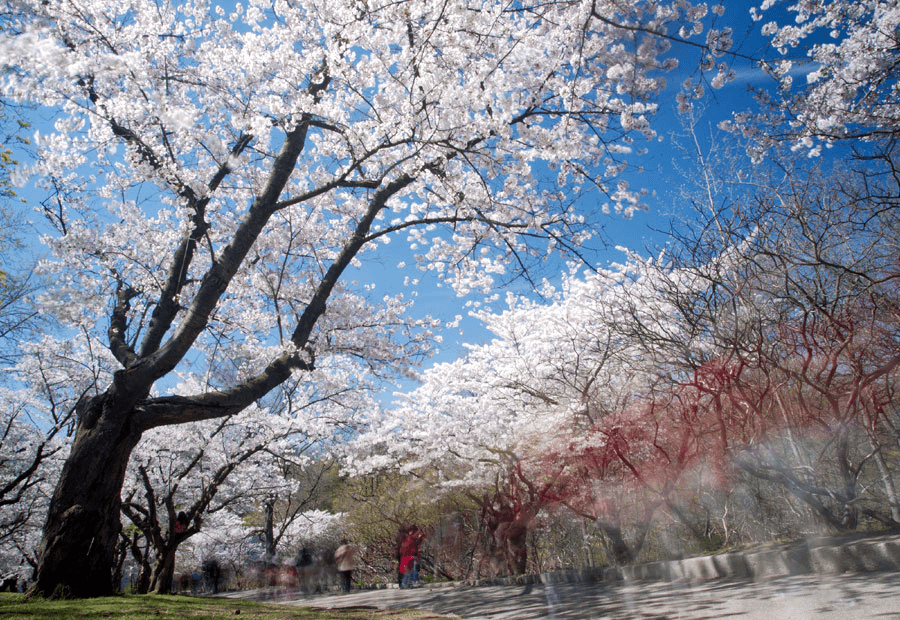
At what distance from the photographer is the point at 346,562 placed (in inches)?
572

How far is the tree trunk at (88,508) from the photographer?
197 inches

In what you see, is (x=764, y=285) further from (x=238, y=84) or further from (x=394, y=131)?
(x=238, y=84)

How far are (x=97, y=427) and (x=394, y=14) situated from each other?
506 centimetres

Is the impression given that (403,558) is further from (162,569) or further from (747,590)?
(747,590)

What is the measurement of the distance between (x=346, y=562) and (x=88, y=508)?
1088cm

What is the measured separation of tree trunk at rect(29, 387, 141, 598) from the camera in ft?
16.5

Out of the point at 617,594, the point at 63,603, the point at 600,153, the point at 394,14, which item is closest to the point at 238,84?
the point at 394,14

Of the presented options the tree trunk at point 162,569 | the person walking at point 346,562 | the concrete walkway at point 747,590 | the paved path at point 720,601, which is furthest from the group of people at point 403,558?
the paved path at point 720,601

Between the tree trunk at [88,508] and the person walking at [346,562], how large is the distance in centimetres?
997

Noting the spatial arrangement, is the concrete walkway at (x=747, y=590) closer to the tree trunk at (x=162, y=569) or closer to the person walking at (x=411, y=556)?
the person walking at (x=411, y=556)

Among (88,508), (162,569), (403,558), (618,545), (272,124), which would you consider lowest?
(403,558)

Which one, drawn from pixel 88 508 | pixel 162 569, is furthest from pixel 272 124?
pixel 162 569

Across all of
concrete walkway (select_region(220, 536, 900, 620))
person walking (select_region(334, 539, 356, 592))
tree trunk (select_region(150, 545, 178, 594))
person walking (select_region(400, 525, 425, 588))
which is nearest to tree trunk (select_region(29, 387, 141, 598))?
concrete walkway (select_region(220, 536, 900, 620))

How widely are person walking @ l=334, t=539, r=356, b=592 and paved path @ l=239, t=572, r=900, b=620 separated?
8.74 m
